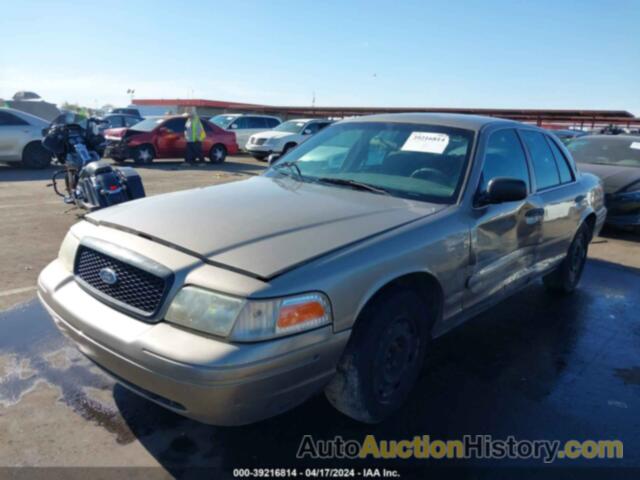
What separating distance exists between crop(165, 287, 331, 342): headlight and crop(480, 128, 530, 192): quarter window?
5.57 feet

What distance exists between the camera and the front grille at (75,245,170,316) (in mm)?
2217

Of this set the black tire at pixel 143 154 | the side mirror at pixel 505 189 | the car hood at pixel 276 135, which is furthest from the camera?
the car hood at pixel 276 135

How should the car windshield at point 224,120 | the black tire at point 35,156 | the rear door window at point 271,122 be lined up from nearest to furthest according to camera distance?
1. the black tire at point 35,156
2. the car windshield at point 224,120
3. the rear door window at point 271,122

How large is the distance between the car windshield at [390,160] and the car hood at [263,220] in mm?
163

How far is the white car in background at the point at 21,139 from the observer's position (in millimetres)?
12398

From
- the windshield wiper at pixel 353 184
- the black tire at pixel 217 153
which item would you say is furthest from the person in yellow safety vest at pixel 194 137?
the windshield wiper at pixel 353 184

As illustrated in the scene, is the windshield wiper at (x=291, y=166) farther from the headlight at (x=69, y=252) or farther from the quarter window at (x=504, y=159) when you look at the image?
the headlight at (x=69, y=252)

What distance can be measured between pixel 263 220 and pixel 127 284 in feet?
2.50

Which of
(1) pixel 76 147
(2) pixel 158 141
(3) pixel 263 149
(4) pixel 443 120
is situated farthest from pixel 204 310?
(3) pixel 263 149

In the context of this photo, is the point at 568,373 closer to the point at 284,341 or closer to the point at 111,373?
the point at 284,341

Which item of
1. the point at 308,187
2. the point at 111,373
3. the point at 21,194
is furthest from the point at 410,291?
the point at 21,194

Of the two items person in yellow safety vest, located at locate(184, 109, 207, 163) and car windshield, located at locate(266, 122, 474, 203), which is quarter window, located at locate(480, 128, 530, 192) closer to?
car windshield, located at locate(266, 122, 474, 203)

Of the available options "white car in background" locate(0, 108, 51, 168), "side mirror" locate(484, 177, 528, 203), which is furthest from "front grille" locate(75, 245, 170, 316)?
"white car in background" locate(0, 108, 51, 168)

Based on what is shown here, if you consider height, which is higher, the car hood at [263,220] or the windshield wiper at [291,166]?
the windshield wiper at [291,166]
